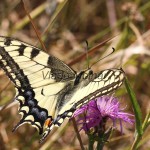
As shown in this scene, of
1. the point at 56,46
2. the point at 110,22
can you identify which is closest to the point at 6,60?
the point at 56,46

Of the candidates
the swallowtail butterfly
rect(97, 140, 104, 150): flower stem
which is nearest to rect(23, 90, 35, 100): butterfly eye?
the swallowtail butterfly

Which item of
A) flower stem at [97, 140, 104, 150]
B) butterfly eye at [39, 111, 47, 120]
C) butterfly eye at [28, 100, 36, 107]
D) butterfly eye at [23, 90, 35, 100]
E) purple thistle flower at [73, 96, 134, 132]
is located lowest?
flower stem at [97, 140, 104, 150]

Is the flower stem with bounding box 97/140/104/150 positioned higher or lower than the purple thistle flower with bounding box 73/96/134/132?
lower

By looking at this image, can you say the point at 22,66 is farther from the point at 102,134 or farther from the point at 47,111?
the point at 102,134

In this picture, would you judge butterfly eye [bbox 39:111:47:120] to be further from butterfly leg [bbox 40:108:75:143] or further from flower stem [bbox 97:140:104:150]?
flower stem [bbox 97:140:104:150]

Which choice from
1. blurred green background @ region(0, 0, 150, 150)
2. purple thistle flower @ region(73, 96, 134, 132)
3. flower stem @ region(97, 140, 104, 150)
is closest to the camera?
flower stem @ region(97, 140, 104, 150)

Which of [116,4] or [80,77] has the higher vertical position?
[116,4]

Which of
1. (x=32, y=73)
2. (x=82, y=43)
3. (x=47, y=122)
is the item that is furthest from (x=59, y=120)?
(x=82, y=43)

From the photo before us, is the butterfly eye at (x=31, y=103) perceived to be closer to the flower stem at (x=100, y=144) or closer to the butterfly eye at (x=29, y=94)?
the butterfly eye at (x=29, y=94)
